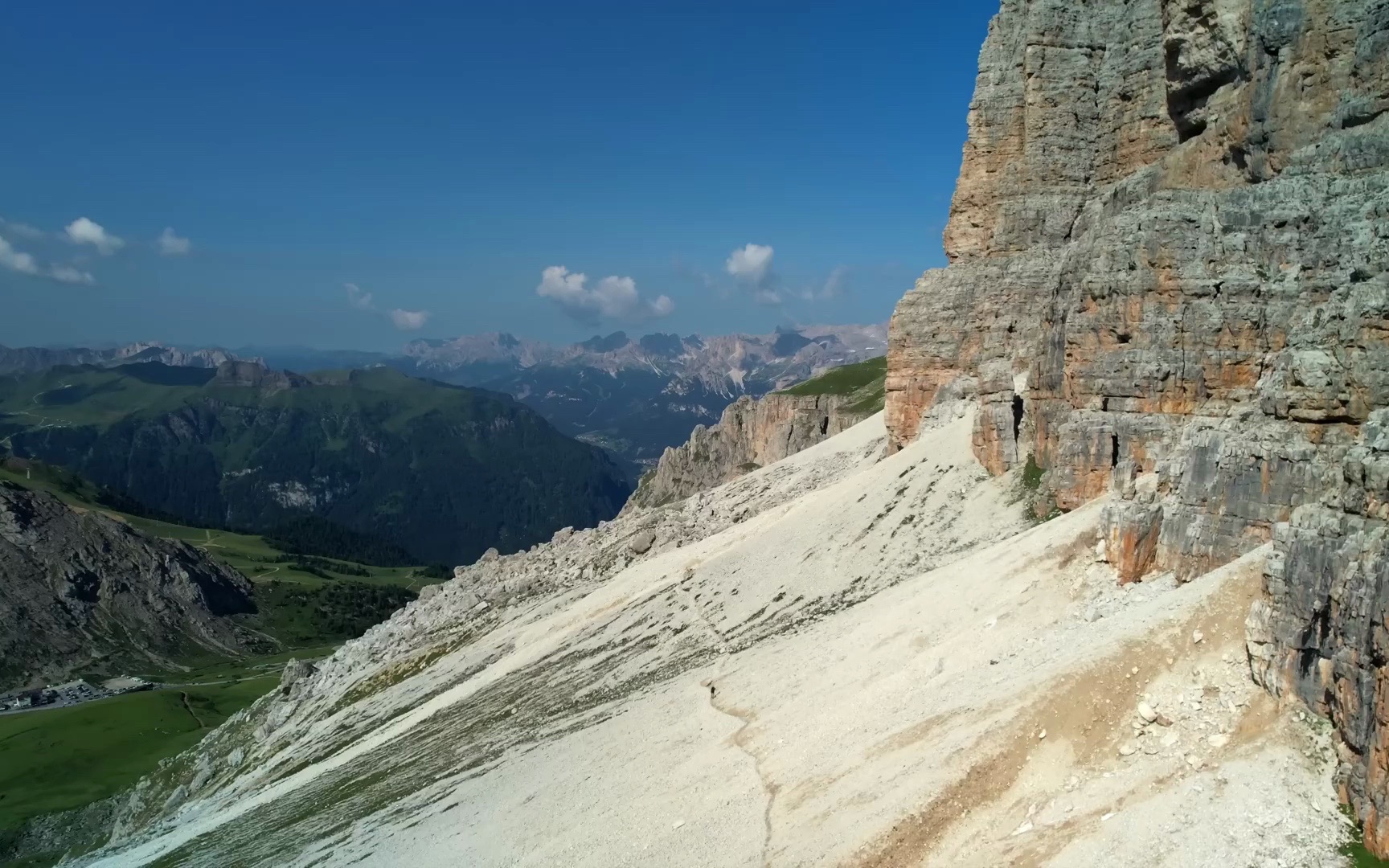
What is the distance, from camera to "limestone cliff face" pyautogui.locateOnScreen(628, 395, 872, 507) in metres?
159

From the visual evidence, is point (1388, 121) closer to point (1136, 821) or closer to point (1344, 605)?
point (1344, 605)

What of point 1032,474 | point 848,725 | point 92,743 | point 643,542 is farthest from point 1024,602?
point 92,743

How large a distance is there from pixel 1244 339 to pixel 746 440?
135 m

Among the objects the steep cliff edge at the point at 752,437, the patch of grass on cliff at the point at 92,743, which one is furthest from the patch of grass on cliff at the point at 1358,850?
the steep cliff edge at the point at 752,437

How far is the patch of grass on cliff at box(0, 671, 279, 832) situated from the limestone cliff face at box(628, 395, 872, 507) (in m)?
75.7

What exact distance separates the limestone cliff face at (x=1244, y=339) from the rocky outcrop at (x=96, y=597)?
15747 centimetres

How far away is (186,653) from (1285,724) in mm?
183349

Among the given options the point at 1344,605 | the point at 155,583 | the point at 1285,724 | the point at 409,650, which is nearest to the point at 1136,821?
the point at 1285,724

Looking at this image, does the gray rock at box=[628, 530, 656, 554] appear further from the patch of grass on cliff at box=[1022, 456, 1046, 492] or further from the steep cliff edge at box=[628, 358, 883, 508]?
the steep cliff edge at box=[628, 358, 883, 508]

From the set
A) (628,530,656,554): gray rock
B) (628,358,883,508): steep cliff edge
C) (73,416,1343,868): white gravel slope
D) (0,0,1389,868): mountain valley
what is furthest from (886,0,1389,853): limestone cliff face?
(628,358,883,508): steep cliff edge

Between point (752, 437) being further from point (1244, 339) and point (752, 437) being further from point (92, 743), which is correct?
point (1244, 339)

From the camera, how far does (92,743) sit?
105 metres

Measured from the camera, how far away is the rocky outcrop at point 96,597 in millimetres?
153625

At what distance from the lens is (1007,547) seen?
155 ft
